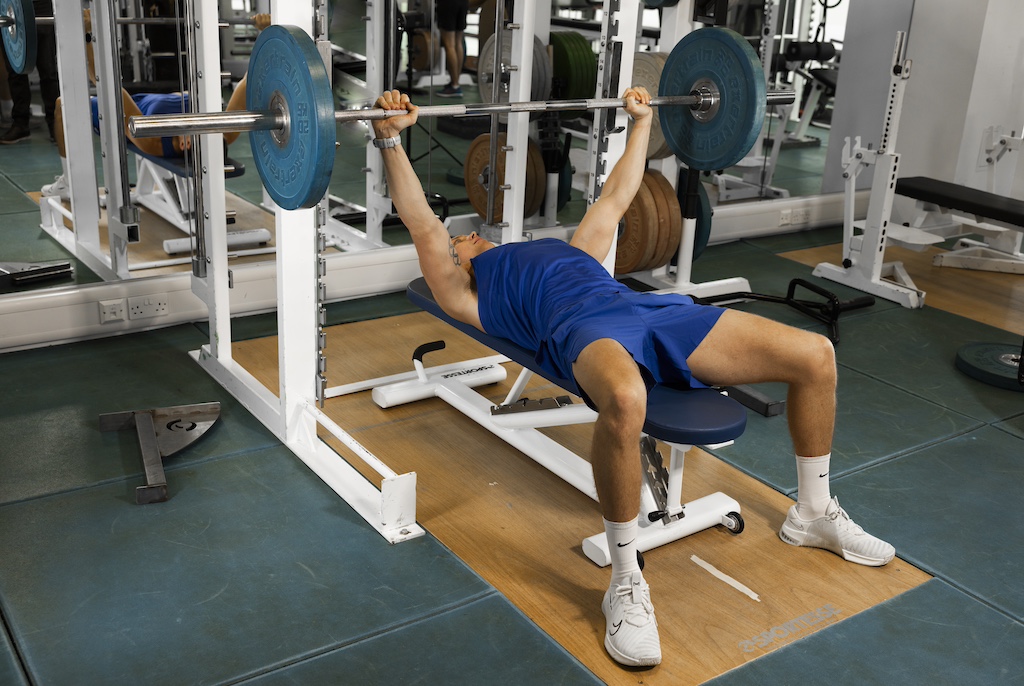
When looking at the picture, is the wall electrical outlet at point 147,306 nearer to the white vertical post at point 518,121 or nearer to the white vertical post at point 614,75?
the white vertical post at point 518,121

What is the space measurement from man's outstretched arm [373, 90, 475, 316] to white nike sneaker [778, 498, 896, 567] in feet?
3.53

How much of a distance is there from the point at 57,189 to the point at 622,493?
10.9ft

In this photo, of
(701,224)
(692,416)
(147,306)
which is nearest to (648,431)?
(692,416)

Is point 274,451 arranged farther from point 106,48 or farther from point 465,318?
point 106,48

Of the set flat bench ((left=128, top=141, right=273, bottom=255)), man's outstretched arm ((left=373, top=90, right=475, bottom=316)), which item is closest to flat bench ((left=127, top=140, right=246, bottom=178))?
flat bench ((left=128, top=141, right=273, bottom=255))

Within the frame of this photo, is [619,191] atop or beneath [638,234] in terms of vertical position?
atop

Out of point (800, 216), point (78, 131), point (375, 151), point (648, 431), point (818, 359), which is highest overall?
point (78, 131)

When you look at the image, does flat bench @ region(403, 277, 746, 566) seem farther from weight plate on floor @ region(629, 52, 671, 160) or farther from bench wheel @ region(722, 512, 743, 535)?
weight plate on floor @ region(629, 52, 671, 160)

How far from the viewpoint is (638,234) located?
4273mm

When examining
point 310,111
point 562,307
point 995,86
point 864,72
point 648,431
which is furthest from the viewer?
point 864,72

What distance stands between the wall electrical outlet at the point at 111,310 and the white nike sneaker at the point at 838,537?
8.23ft

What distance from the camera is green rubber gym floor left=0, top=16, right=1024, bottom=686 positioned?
206 cm

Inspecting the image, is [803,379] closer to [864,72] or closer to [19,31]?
[19,31]

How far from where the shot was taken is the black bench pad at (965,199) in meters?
4.23
